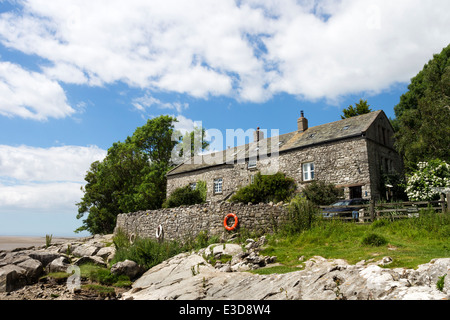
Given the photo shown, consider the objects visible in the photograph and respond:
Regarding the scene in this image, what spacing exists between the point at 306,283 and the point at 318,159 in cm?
1713

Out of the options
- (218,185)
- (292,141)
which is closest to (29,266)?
(218,185)

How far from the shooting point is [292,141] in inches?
1066

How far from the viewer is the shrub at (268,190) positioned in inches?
940

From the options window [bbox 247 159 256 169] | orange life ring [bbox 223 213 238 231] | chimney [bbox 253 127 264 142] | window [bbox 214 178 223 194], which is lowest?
orange life ring [bbox 223 213 238 231]

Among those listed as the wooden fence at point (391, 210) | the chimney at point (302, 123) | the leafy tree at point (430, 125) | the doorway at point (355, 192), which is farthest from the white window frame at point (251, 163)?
the leafy tree at point (430, 125)

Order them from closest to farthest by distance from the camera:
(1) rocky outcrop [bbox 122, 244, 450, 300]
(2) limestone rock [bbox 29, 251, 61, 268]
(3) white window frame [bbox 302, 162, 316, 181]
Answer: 1. (1) rocky outcrop [bbox 122, 244, 450, 300]
2. (2) limestone rock [bbox 29, 251, 61, 268]
3. (3) white window frame [bbox 302, 162, 316, 181]

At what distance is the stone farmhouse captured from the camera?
2247cm

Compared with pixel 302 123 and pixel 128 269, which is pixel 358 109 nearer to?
pixel 302 123

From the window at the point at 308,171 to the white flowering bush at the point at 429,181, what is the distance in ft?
23.4

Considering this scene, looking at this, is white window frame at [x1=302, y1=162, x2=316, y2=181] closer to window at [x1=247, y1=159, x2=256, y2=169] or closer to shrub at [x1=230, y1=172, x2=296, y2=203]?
shrub at [x1=230, y1=172, x2=296, y2=203]

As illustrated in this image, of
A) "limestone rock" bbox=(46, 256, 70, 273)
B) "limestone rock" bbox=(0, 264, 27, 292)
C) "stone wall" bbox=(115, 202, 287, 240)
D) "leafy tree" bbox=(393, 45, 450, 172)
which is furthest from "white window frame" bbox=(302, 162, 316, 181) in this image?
"limestone rock" bbox=(0, 264, 27, 292)

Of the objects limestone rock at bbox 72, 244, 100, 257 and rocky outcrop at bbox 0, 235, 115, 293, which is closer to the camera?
rocky outcrop at bbox 0, 235, 115, 293

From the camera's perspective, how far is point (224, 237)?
17.1 m
